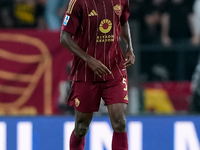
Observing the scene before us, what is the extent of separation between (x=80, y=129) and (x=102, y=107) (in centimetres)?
211

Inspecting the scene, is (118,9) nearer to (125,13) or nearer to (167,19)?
(125,13)

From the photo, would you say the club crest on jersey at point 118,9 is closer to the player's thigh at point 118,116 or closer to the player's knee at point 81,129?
the player's thigh at point 118,116

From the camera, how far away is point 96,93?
5.45 metres

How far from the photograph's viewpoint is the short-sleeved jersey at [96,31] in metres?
5.25

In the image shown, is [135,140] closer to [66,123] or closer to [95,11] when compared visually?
[66,123]

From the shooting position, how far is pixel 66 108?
785cm

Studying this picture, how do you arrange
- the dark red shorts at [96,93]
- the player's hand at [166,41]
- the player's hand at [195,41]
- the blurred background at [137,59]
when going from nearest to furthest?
the dark red shorts at [96,93], the blurred background at [137,59], the player's hand at [195,41], the player's hand at [166,41]

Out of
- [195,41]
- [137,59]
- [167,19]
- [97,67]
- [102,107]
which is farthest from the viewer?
[167,19]

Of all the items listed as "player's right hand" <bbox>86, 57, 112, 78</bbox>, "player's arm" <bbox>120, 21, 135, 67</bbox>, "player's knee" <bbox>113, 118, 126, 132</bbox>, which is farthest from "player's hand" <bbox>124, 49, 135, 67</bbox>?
"player's knee" <bbox>113, 118, 126, 132</bbox>

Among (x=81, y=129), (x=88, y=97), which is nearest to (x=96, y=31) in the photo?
(x=88, y=97)

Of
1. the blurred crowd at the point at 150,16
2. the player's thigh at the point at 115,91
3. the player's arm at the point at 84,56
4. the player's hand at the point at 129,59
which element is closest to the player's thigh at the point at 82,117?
the player's thigh at the point at 115,91

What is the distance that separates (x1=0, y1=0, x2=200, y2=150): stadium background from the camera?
6.68 metres

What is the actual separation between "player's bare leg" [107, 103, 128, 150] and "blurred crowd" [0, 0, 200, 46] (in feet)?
14.7

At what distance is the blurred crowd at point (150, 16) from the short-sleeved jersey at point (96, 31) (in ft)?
13.8
